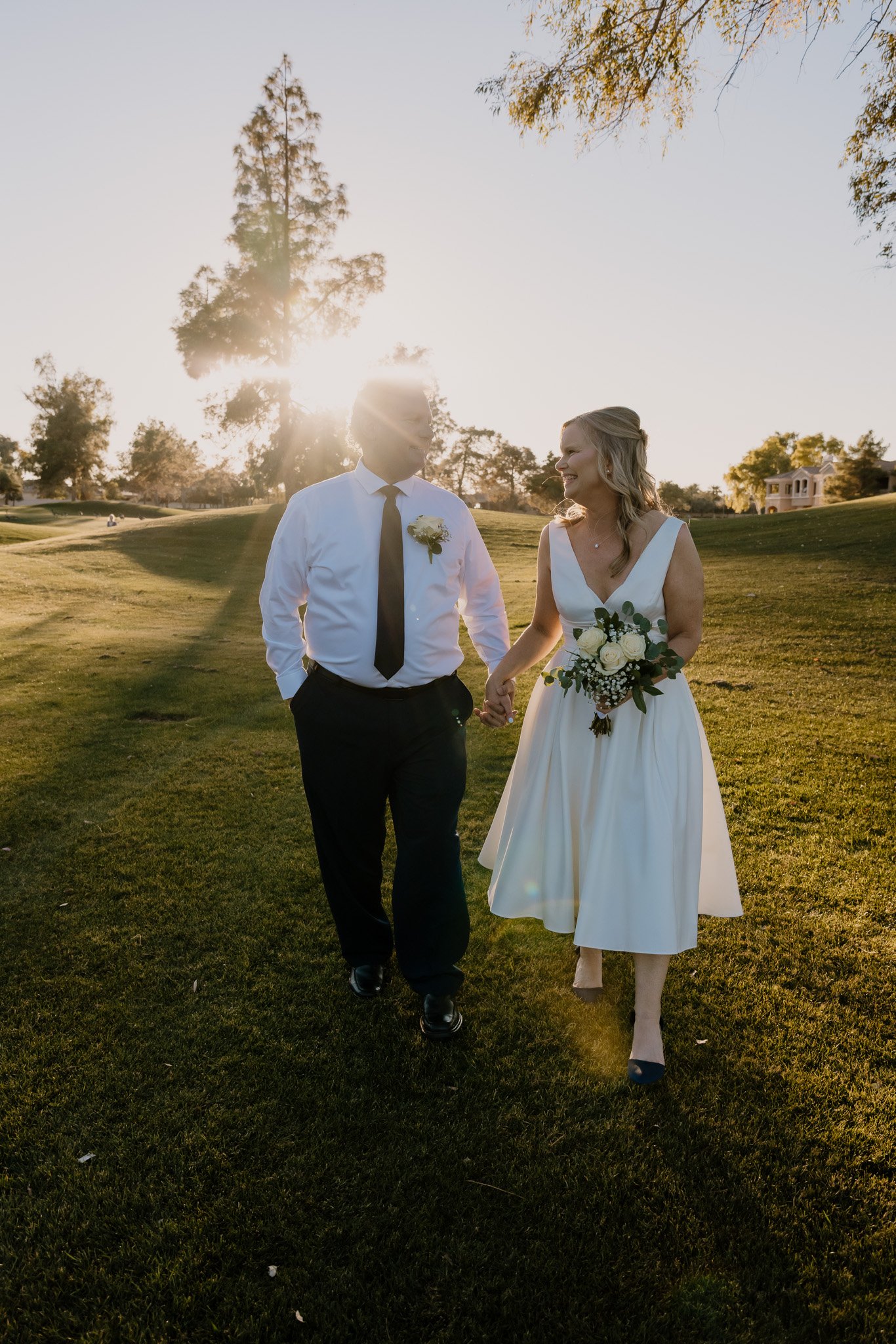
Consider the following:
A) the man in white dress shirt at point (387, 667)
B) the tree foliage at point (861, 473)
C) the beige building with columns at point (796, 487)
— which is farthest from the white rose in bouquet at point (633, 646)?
the beige building with columns at point (796, 487)

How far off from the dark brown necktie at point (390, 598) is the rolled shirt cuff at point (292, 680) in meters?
0.40

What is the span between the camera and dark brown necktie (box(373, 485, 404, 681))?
3.26 metres

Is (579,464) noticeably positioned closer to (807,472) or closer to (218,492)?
(218,492)

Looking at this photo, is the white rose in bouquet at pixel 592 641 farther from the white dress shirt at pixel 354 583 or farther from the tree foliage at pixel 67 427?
the tree foliage at pixel 67 427

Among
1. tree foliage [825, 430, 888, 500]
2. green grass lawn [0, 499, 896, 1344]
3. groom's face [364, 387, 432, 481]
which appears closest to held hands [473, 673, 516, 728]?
groom's face [364, 387, 432, 481]

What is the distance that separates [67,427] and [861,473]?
66.2m

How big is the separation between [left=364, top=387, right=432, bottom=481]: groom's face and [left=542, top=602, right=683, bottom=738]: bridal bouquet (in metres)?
1.06

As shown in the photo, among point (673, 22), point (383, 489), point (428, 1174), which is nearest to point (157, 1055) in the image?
point (428, 1174)

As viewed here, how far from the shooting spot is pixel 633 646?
9.98 ft

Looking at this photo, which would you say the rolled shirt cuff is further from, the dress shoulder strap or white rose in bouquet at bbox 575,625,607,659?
the dress shoulder strap

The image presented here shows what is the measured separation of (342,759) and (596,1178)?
185 centimetres

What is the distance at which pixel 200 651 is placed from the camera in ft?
41.6

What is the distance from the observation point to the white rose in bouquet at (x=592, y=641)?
3.12 meters

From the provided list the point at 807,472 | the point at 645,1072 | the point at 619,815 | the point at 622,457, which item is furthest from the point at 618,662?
the point at 807,472
